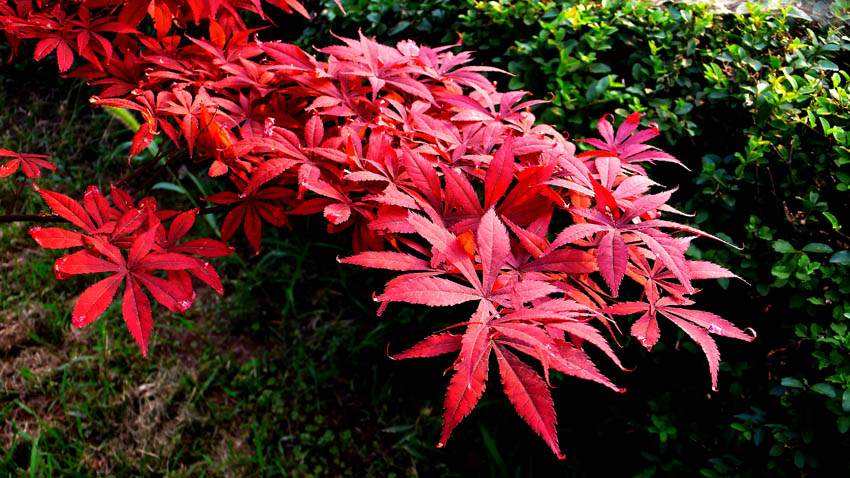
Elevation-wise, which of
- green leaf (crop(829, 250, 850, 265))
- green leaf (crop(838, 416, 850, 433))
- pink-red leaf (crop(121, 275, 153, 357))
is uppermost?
pink-red leaf (crop(121, 275, 153, 357))

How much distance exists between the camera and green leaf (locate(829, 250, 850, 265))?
166 cm

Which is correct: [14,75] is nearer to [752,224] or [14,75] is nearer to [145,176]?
[145,176]

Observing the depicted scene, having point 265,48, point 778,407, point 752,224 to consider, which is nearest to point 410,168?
point 265,48

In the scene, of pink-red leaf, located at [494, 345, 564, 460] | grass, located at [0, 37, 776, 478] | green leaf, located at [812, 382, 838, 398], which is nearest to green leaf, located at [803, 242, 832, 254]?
green leaf, located at [812, 382, 838, 398]

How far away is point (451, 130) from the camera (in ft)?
4.17

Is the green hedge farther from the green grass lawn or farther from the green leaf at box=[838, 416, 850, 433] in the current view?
the green grass lawn

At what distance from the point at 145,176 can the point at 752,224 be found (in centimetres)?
330

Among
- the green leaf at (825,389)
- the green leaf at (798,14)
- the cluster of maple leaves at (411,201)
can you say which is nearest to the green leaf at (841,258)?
the green leaf at (825,389)

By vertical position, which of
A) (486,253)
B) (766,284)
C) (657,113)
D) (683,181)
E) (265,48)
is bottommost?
(766,284)

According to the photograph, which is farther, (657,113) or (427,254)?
(657,113)

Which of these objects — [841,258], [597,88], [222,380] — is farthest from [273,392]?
[841,258]

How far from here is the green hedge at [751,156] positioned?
1710mm

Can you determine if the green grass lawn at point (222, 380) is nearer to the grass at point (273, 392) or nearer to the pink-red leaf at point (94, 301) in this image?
the grass at point (273, 392)

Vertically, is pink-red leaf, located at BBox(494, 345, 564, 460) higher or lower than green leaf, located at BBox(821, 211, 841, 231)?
higher
